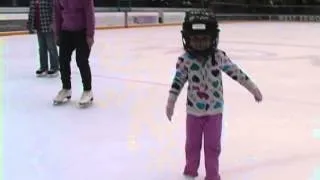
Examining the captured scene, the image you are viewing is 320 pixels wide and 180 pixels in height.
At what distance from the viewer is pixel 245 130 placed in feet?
11.1

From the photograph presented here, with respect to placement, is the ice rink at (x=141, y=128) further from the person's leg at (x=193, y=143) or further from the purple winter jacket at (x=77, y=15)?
the purple winter jacket at (x=77, y=15)

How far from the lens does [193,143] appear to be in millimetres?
2391

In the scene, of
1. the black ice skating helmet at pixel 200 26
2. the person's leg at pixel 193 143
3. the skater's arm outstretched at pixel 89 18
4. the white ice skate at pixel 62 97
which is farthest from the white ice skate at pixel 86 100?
the black ice skating helmet at pixel 200 26

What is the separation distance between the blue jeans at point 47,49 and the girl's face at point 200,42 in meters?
3.44

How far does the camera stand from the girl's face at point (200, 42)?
7.20ft

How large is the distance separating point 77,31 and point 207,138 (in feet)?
6.32

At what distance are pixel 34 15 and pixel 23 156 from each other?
2.89 m

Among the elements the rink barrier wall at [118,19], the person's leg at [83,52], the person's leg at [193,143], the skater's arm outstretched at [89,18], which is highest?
the skater's arm outstretched at [89,18]

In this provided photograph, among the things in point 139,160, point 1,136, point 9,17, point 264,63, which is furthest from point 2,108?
point 9,17

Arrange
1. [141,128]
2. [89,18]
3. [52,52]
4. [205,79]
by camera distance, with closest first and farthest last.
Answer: [205,79], [141,128], [89,18], [52,52]

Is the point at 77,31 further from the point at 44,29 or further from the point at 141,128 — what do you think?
the point at 44,29

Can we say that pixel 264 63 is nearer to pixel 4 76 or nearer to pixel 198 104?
pixel 4 76

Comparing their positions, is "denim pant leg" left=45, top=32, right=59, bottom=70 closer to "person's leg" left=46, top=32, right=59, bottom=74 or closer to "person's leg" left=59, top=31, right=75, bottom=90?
"person's leg" left=46, top=32, right=59, bottom=74

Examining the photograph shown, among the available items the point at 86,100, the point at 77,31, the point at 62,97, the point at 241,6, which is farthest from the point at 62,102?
the point at 241,6
